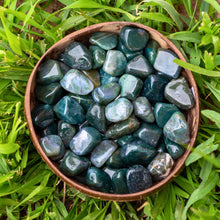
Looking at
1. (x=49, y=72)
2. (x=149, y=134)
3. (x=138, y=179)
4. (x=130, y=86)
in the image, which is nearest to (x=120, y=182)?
(x=138, y=179)

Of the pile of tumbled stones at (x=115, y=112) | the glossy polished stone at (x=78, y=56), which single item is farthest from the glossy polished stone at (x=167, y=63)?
the glossy polished stone at (x=78, y=56)

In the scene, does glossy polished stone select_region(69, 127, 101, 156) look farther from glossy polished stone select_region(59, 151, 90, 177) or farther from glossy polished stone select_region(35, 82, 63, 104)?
glossy polished stone select_region(35, 82, 63, 104)

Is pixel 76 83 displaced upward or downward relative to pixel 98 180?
upward

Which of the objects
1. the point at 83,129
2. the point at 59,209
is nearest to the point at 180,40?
the point at 83,129

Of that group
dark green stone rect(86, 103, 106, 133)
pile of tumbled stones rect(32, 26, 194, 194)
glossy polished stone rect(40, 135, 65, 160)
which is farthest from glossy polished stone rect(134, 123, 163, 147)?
glossy polished stone rect(40, 135, 65, 160)

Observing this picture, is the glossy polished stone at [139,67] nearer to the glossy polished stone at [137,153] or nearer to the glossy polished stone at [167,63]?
the glossy polished stone at [167,63]

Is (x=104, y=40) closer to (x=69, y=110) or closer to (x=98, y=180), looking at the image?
(x=69, y=110)
